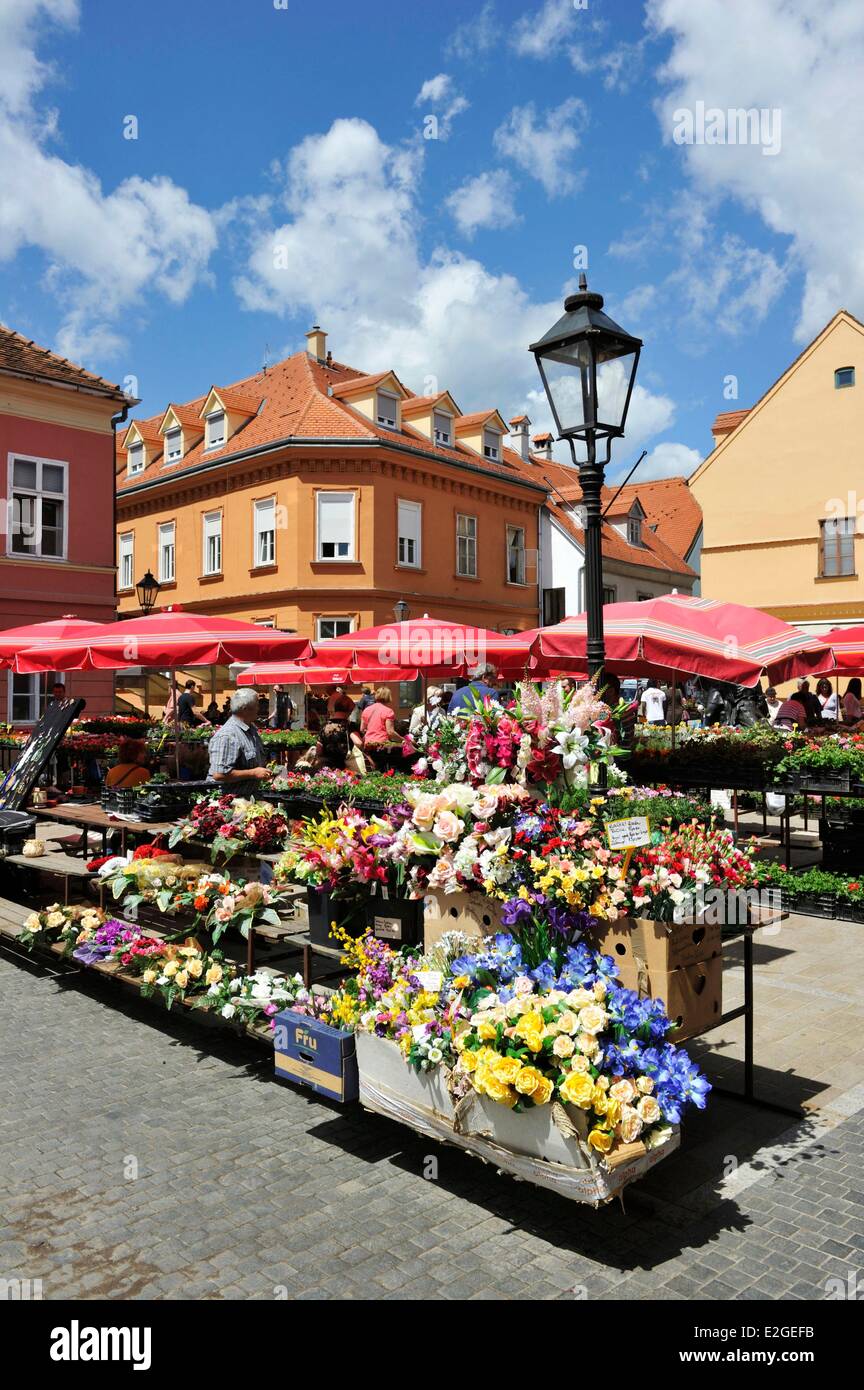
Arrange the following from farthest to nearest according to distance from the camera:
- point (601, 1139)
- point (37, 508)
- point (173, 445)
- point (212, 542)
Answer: point (173, 445), point (212, 542), point (37, 508), point (601, 1139)

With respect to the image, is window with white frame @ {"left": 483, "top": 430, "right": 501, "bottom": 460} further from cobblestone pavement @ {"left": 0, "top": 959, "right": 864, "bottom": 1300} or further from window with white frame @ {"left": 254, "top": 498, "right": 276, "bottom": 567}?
cobblestone pavement @ {"left": 0, "top": 959, "right": 864, "bottom": 1300}

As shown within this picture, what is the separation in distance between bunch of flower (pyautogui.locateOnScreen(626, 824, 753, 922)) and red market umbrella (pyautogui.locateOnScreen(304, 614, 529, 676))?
7421 mm

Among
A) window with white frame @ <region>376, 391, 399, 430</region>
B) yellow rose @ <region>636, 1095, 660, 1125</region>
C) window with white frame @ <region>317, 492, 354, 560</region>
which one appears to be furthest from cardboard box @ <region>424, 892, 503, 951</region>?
window with white frame @ <region>376, 391, 399, 430</region>

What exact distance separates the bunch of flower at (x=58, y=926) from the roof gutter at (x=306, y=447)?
21.3 metres

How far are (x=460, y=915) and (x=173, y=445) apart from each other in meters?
30.7

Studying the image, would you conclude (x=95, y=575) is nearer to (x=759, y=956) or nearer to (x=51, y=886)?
(x=51, y=886)

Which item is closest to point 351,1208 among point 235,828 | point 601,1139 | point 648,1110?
point 601,1139

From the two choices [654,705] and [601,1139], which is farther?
[654,705]

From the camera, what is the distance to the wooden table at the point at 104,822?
6.82 m

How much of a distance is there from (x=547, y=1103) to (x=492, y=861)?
101cm

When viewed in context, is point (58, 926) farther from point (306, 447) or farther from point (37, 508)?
point (306, 447)

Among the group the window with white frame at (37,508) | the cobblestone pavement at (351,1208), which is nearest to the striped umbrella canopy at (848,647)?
the cobblestone pavement at (351,1208)

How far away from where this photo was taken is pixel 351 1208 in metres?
3.62

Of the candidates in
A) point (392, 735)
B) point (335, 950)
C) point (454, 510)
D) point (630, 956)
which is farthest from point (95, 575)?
point (630, 956)
